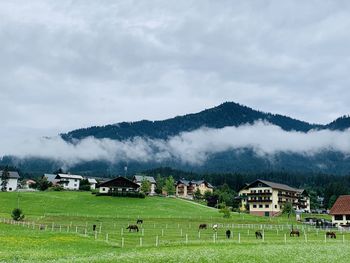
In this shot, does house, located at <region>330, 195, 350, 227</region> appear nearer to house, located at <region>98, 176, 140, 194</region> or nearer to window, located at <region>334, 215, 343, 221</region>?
window, located at <region>334, 215, 343, 221</region>

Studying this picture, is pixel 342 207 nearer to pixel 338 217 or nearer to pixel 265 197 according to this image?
pixel 338 217

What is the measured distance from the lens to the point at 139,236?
66.1 metres

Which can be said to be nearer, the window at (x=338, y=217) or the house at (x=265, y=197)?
the window at (x=338, y=217)

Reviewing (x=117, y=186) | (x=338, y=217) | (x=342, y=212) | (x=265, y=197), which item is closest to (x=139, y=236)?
(x=342, y=212)

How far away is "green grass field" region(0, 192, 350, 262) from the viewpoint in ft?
123

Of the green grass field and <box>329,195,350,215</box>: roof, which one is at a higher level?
<box>329,195,350,215</box>: roof

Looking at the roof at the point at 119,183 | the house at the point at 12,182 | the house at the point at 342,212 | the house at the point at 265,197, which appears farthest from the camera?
the house at the point at 12,182

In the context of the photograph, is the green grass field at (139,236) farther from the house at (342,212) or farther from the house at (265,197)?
the house at (265,197)

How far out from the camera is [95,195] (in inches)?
5901

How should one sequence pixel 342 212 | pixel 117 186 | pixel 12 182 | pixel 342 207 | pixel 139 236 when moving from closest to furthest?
pixel 139 236 → pixel 342 212 → pixel 342 207 → pixel 117 186 → pixel 12 182

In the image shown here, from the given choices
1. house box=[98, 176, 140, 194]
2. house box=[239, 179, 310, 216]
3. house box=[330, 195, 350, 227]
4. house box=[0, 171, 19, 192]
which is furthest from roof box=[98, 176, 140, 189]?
house box=[330, 195, 350, 227]

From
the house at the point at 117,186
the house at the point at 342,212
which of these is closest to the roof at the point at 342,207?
the house at the point at 342,212

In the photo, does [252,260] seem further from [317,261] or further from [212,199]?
[212,199]

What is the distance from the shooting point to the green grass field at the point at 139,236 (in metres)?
37.4
